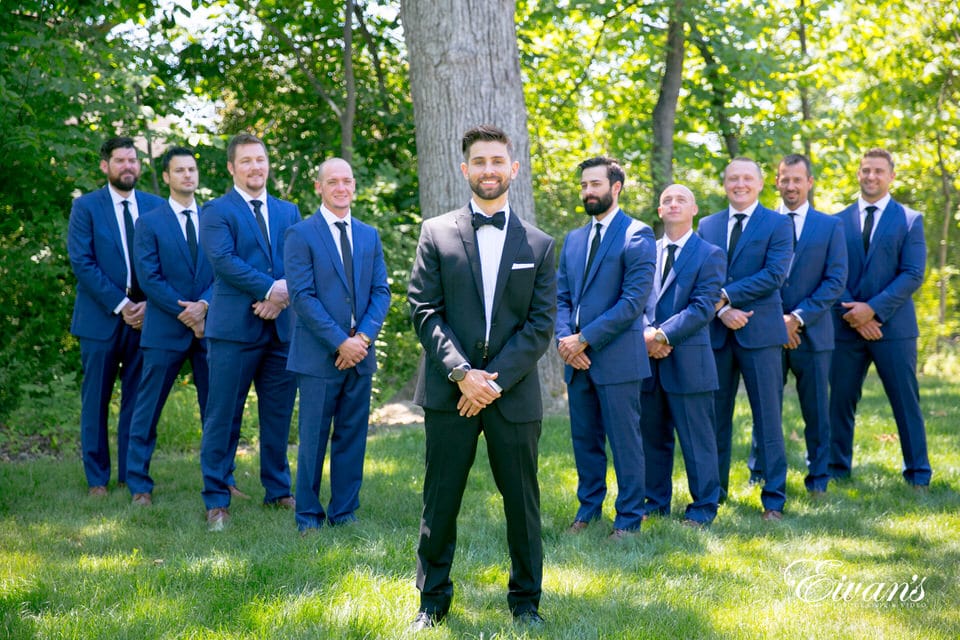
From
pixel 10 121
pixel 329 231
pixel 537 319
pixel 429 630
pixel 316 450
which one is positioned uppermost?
pixel 10 121

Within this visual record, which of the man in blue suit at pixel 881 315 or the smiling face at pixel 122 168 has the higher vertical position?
the smiling face at pixel 122 168

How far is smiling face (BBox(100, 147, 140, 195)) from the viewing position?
7.10 m

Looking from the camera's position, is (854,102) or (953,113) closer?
(953,113)

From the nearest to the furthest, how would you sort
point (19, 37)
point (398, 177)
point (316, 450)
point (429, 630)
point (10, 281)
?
point (429, 630), point (316, 450), point (19, 37), point (10, 281), point (398, 177)

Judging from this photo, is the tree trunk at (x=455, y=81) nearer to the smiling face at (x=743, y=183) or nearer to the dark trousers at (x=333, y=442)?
the smiling face at (x=743, y=183)

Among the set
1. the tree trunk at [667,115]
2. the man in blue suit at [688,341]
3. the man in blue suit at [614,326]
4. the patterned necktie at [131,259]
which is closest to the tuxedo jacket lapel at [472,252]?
the man in blue suit at [614,326]

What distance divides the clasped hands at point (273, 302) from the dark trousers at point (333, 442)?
58 centimetres

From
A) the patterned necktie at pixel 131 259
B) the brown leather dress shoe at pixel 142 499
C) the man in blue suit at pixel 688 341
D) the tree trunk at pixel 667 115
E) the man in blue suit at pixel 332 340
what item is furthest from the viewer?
the tree trunk at pixel 667 115

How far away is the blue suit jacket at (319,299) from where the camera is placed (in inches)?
229

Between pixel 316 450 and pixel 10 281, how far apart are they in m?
5.87

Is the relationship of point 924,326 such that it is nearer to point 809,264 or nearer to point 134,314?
point 809,264

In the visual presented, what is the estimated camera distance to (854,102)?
18141 millimetres

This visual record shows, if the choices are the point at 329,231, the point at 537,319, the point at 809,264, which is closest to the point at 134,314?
the point at 329,231

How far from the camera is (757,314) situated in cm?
651
